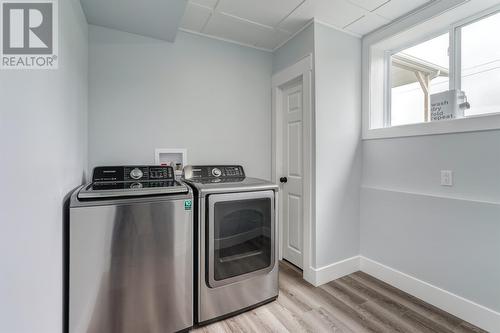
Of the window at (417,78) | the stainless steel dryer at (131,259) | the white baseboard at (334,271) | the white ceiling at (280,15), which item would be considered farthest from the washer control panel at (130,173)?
the window at (417,78)

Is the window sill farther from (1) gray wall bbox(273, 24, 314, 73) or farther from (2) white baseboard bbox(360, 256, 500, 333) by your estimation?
→ (2) white baseboard bbox(360, 256, 500, 333)

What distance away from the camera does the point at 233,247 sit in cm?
169

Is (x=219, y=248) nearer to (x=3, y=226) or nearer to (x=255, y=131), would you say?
(x=3, y=226)

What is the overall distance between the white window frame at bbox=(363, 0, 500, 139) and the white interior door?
70cm

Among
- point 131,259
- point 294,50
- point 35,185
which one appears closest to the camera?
point 35,185

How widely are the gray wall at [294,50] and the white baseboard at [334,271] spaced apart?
6.72ft

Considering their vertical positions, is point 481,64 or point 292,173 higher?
point 481,64

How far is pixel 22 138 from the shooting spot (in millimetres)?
805

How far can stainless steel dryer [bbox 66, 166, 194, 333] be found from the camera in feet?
4.02

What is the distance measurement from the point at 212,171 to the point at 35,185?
Answer: 1.36 meters

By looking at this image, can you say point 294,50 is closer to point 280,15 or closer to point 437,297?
point 280,15

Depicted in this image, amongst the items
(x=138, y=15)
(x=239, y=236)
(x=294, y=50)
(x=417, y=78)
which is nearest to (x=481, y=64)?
(x=417, y=78)

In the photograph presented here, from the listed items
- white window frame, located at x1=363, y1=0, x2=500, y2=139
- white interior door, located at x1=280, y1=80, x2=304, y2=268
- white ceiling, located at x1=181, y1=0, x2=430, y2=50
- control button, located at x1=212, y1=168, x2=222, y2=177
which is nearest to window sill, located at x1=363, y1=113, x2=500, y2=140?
white window frame, located at x1=363, y1=0, x2=500, y2=139

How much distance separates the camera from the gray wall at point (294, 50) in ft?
6.98
